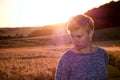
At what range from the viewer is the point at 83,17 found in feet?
15.0

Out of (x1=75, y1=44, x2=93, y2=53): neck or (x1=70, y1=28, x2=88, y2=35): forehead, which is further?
(x1=75, y1=44, x2=93, y2=53): neck

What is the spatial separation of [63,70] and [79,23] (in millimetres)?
609

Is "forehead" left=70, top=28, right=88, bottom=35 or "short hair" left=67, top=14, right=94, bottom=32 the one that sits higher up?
"short hair" left=67, top=14, right=94, bottom=32

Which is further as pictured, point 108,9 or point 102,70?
point 108,9

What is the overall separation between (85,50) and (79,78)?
382mm

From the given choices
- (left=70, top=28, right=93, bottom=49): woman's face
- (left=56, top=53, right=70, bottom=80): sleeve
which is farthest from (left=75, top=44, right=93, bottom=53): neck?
(left=56, top=53, right=70, bottom=80): sleeve

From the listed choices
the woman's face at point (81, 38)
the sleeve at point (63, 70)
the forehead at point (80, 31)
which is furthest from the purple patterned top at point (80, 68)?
the forehead at point (80, 31)

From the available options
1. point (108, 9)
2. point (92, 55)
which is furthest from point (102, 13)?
point (92, 55)

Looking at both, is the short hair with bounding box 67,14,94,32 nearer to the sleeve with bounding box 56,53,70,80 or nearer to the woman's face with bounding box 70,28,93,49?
the woman's face with bounding box 70,28,93,49

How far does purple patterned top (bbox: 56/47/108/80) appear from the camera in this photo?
4492 mm

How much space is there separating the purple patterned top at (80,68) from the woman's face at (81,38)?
0.13m

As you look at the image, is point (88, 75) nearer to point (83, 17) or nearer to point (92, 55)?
point (92, 55)

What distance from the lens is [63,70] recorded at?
4484 millimetres

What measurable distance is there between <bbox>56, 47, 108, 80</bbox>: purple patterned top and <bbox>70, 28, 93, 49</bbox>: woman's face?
0.13 m
